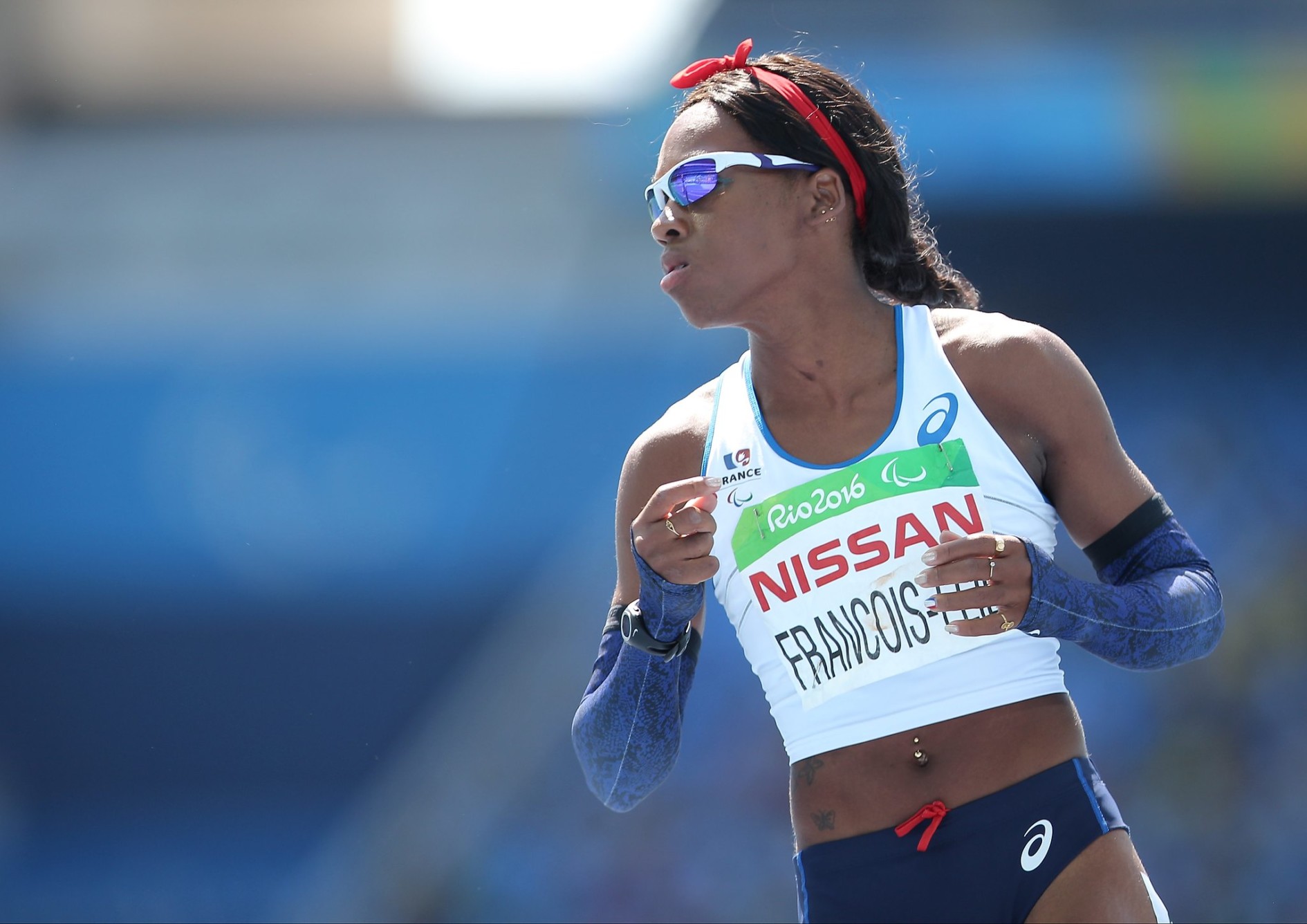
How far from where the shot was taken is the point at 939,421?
7.16 ft

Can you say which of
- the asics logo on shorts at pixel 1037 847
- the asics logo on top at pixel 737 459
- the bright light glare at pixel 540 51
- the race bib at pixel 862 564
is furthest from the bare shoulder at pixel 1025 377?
the bright light glare at pixel 540 51

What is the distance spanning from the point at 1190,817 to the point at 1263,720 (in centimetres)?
47

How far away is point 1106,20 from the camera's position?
16.2 ft

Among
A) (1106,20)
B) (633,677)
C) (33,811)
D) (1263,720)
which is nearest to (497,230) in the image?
(1106,20)

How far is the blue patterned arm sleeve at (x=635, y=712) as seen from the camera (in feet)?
7.37

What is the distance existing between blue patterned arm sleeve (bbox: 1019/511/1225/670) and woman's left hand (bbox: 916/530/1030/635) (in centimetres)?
3

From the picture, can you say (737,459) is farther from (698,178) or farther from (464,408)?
(464,408)

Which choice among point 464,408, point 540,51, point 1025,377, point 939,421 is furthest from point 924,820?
point 540,51

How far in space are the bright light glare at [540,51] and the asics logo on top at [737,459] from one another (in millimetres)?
2995

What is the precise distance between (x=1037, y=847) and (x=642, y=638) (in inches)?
28.2

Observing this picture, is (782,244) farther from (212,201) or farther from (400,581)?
(212,201)

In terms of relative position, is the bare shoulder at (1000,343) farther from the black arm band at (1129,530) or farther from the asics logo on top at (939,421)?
the black arm band at (1129,530)

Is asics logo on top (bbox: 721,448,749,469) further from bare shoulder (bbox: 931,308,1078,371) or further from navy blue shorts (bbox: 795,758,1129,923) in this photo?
navy blue shorts (bbox: 795,758,1129,923)

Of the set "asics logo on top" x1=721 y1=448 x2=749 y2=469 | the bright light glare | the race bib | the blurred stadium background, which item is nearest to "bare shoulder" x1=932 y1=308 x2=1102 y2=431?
the race bib
